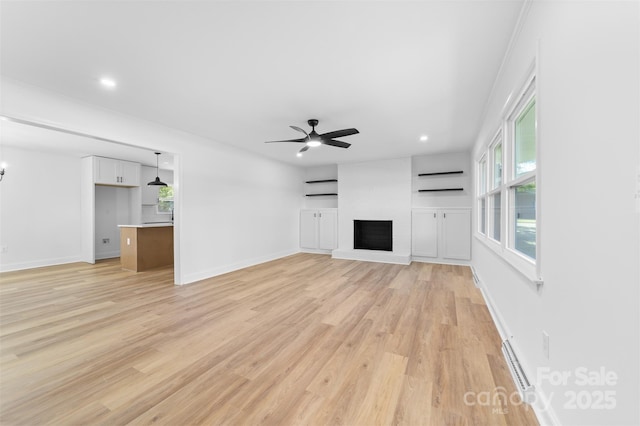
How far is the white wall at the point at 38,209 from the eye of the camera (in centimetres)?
525

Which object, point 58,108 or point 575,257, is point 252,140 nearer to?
point 58,108

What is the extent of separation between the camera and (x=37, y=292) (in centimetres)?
381

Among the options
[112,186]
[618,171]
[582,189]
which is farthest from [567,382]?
[112,186]

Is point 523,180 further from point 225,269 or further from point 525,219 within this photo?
point 225,269

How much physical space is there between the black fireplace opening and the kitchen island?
467 cm

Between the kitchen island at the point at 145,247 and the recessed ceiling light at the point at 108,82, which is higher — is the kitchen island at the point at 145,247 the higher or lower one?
the lower one

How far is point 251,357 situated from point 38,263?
265 inches

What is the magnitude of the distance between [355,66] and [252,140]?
2940 mm

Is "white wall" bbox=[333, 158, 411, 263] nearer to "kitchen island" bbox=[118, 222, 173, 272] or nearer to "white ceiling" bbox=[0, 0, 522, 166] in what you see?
"white ceiling" bbox=[0, 0, 522, 166]

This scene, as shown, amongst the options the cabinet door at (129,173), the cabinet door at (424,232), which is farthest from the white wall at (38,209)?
the cabinet door at (424,232)

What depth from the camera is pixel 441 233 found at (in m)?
5.82

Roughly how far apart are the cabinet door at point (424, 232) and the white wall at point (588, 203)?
4469 millimetres

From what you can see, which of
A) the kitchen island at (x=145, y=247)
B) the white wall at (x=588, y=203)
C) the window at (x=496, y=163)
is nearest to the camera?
the white wall at (x=588, y=203)

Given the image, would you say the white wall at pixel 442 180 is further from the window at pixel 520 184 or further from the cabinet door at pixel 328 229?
the window at pixel 520 184
